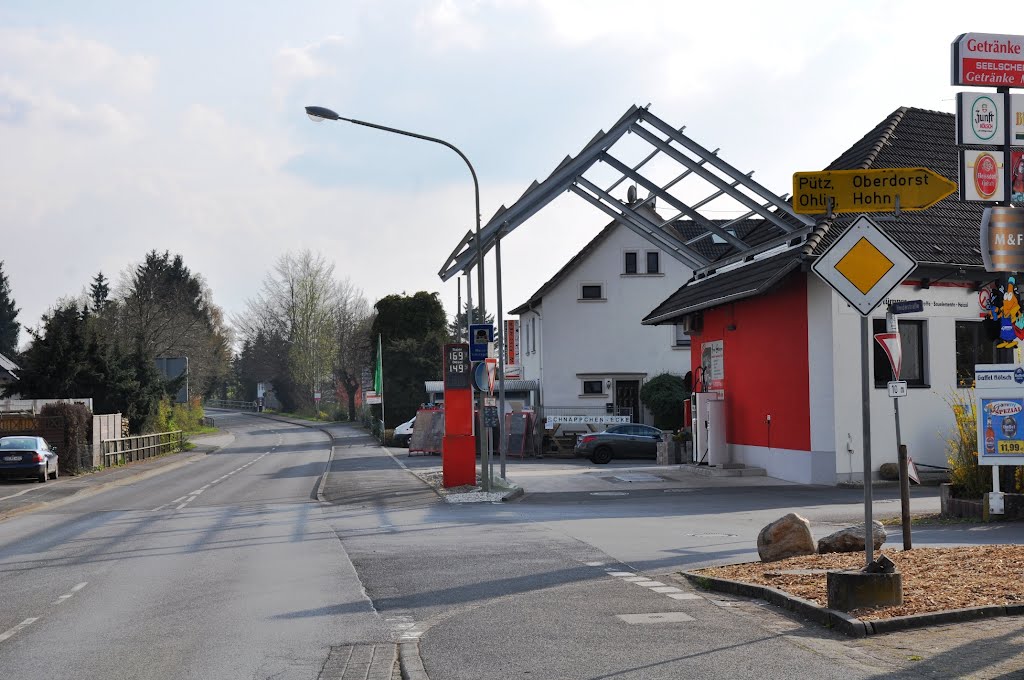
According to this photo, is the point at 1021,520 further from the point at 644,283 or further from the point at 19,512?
the point at 644,283

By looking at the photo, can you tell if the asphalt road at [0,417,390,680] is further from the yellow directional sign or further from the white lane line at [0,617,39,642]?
the yellow directional sign

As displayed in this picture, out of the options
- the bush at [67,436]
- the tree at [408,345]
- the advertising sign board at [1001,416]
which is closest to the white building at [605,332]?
the tree at [408,345]

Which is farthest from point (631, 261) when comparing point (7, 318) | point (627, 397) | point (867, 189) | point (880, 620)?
point (7, 318)

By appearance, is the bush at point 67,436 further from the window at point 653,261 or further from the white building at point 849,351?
the window at point 653,261

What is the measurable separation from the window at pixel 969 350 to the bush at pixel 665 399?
23.4 m

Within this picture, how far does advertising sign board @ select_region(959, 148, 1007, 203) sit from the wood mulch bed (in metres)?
6.32

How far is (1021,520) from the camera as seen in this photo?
1557 centimetres

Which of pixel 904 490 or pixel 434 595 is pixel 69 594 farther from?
pixel 904 490

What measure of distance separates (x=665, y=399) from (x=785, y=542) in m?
37.2

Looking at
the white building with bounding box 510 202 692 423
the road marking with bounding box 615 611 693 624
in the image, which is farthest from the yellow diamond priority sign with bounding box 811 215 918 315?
the white building with bounding box 510 202 692 423

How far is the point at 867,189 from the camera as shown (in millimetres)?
9883

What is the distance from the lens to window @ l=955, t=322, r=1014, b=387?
24.6 metres

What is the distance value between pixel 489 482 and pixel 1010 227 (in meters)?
13.2

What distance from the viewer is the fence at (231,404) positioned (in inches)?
5026
